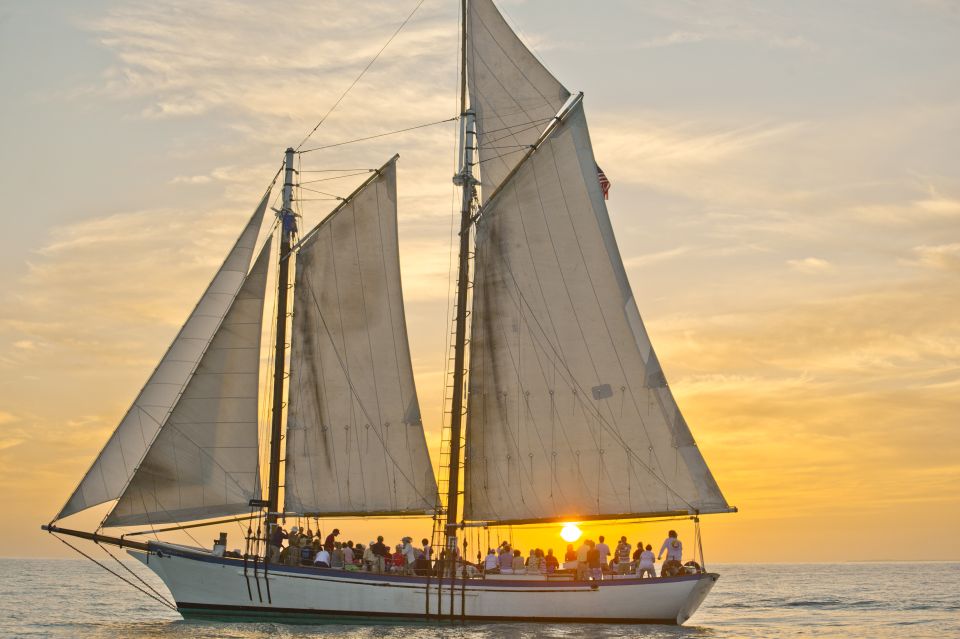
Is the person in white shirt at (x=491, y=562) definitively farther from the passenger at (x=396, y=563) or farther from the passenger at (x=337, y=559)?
the passenger at (x=337, y=559)

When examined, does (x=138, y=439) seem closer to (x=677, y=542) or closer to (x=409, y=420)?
(x=409, y=420)

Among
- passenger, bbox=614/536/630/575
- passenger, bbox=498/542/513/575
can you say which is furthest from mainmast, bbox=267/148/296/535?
passenger, bbox=614/536/630/575

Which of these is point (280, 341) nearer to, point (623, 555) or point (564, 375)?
point (564, 375)

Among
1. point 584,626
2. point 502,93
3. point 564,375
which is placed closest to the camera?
point 584,626

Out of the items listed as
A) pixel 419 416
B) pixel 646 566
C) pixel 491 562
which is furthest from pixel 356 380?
pixel 646 566

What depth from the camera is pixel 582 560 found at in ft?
155

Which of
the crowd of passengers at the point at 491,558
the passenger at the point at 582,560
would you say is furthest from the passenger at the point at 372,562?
the passenger at the point at 582,560

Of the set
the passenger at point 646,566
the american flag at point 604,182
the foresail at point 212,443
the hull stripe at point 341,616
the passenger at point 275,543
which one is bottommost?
the hull stripe at point 341,616

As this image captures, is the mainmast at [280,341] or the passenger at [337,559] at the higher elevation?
the mainmast at [280,341]

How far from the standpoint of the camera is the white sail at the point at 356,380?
4978 cm

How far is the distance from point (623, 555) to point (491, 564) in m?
5.33

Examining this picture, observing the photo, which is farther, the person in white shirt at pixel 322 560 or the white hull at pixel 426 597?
the person in white shirt at pixel 322 560

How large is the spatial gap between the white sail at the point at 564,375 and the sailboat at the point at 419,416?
0.27ft

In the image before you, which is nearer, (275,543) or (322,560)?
(322,560)
